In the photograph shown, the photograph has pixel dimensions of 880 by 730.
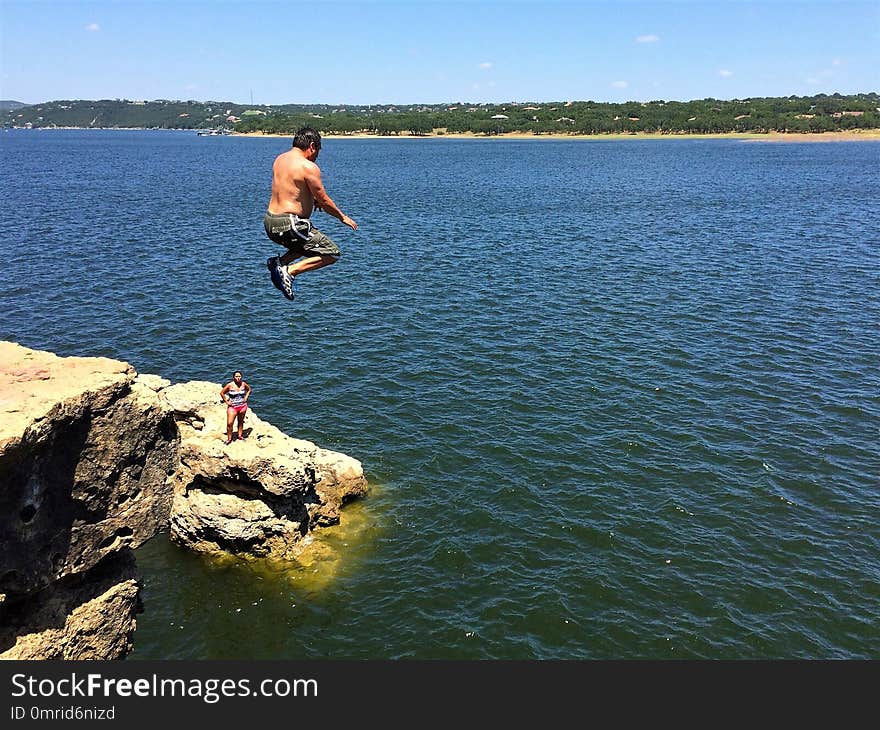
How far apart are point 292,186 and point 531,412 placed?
1924cm

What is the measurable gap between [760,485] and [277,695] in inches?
715

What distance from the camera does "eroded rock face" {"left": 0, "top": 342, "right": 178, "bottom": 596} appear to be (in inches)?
401

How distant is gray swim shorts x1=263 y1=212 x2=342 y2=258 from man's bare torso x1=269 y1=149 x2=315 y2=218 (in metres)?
0.14

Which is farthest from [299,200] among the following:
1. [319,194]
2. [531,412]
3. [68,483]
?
[531,412]

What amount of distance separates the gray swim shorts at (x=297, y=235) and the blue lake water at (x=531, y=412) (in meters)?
10.8

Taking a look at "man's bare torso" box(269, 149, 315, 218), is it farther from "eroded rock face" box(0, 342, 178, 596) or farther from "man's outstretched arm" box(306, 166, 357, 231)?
"eroded rock face" box(0, 342, 178, 596)

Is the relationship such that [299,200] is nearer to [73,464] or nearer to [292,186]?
[292,186]

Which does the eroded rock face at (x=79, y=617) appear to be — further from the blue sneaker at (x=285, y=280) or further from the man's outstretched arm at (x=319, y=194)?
the man's outstretched arm at (x=319, y=194)

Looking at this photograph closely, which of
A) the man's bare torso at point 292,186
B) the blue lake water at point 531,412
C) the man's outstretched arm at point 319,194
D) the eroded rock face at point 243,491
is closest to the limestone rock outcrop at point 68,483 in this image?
the blue lake water at point 531,412

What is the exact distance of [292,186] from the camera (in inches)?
400

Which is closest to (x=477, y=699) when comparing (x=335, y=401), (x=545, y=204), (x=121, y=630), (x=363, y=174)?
(x=121, y=630)

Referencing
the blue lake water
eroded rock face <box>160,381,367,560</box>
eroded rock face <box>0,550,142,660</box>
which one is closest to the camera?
eroded rock face <box>0,550,142,660</box>

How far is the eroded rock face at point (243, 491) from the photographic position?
19.1 meters

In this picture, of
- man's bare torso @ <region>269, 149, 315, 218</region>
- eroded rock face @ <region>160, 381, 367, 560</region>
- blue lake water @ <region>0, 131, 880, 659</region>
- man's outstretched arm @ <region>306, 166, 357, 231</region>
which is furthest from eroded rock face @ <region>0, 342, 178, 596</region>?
eroded rock face @ <region>160, 381, 367, 560</region>
